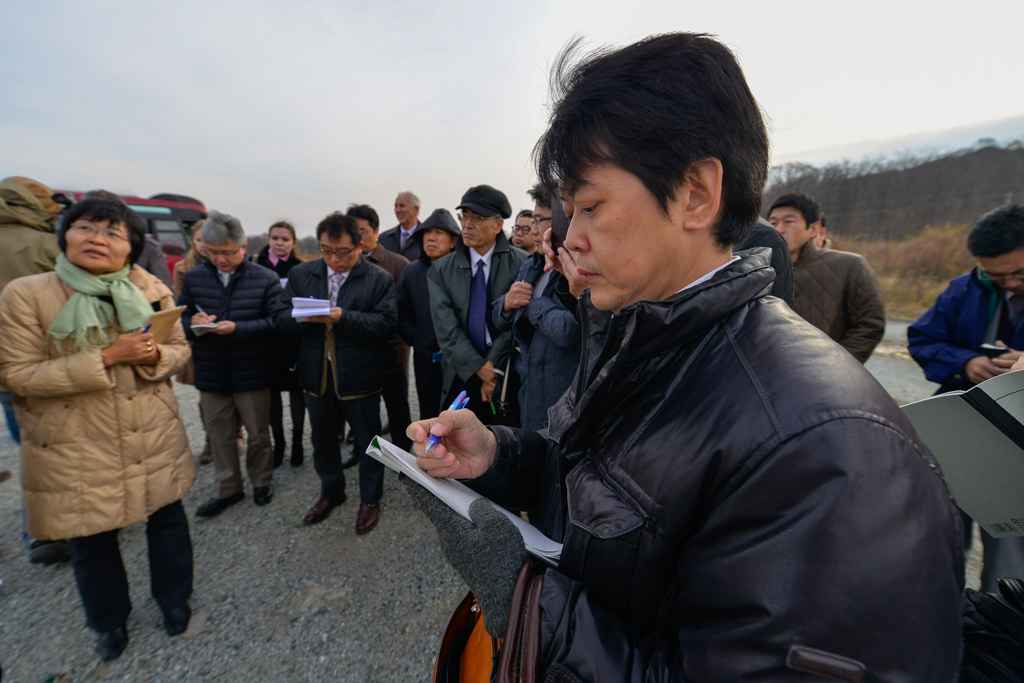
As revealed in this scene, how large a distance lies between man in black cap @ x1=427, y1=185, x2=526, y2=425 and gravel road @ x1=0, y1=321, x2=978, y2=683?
1193mm

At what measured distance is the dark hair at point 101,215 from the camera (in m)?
2.16

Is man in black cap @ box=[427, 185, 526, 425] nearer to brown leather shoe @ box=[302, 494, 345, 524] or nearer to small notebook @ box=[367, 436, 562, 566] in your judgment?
brown leather shoe @ box=[302, 494, 345, 524]

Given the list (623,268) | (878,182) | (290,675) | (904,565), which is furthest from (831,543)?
(878,182)

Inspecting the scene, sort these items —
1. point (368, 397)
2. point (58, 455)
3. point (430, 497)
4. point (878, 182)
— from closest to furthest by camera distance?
1. point (430, 497)
2. point (58, 455)
3. point (368, 397)
4. point (878, 182)

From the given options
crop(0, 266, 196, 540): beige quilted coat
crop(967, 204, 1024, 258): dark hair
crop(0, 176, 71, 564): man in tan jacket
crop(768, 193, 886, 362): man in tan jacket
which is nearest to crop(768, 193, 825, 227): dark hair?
crop(768, 193, 886, 362): man in tan jacket

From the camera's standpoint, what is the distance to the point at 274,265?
5082 mm

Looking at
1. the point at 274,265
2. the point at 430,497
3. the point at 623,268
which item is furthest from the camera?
the point at 274,265

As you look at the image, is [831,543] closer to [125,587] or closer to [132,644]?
[125,587]

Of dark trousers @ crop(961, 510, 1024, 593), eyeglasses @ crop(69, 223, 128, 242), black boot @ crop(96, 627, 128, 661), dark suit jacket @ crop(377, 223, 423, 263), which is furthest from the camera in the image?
dark suit jacket @ crop(377, 223, 423, 263)

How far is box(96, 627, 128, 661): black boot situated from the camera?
2.25 metres

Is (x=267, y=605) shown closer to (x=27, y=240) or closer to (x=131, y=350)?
(x=131, y=350)

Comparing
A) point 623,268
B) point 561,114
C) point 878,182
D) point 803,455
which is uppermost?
point 878,182

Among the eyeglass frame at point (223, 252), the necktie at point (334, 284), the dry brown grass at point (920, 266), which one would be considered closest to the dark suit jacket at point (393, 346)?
the necktie at point (334, 284)

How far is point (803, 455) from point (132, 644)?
11.2 feet
